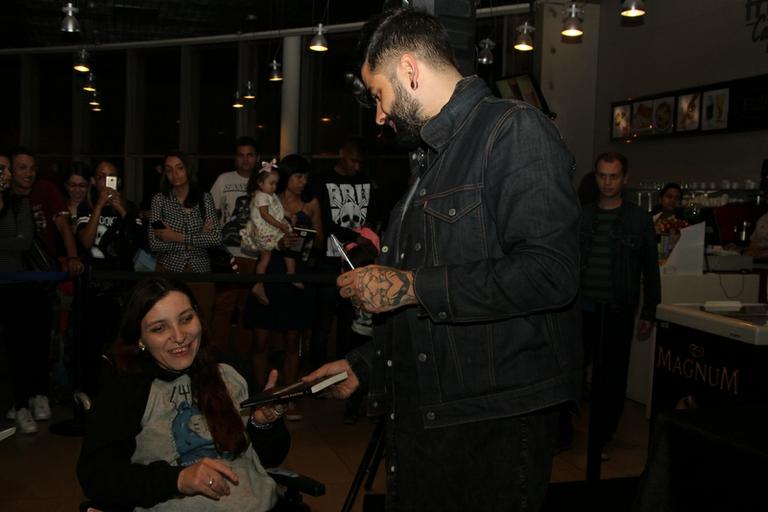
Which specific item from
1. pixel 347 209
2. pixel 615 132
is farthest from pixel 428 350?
pixel 615 132

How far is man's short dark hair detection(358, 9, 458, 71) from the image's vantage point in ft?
4.80

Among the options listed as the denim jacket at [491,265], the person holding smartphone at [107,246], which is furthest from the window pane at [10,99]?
the denim jacket at [491,265]

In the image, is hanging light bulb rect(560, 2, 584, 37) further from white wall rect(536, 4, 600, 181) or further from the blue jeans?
the blue jeans

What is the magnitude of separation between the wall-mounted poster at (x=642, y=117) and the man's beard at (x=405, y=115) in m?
7.82

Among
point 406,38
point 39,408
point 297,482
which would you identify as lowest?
point 39,408

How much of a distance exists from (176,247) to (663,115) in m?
5.93

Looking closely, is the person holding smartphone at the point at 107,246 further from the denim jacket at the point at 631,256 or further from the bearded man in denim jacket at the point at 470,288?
the bearded man in denim jacket at the point at 470,288

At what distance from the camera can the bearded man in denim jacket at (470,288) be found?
4.39ft

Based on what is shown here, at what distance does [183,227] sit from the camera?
5.01 m

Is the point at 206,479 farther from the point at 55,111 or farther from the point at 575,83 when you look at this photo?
the point at 55,111

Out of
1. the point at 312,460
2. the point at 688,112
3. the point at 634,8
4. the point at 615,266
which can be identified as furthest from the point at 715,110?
the point at 312,460

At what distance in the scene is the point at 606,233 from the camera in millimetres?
4434

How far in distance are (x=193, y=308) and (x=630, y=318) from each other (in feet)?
9.85

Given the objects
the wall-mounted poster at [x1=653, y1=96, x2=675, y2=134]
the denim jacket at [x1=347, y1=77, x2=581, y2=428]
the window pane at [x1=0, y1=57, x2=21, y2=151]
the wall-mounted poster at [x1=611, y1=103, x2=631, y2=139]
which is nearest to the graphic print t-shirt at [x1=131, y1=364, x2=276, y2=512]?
the denim jacket at [x1=347, y1=77, x2=581, y2=428]
